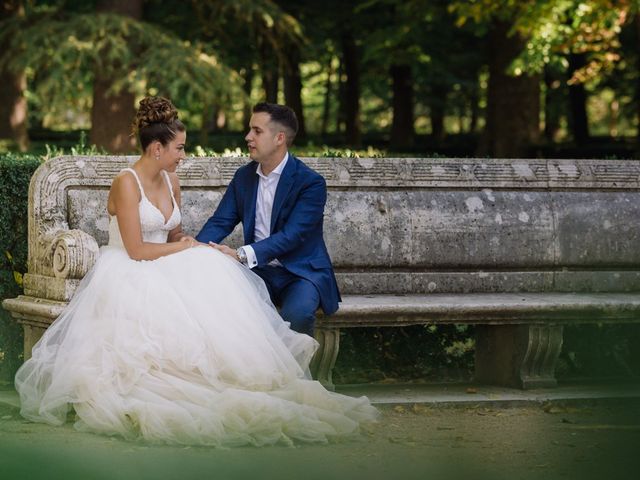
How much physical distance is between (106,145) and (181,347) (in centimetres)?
1146

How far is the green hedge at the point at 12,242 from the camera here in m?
7.72

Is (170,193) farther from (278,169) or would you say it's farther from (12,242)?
(12,242)

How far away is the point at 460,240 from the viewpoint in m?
8.14

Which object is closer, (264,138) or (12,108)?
(264,138)

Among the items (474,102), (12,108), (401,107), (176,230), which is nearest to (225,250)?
(176,230)

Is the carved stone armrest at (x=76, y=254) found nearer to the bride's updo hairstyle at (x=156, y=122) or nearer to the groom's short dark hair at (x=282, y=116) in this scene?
the bride's updo hairstyle at (x=156, y=122)

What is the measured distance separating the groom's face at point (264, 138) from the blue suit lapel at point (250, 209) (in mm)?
161

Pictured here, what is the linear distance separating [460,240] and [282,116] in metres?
1.74

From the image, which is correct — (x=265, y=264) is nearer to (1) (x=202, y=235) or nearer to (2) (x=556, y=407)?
(1) (x=202, y=235)

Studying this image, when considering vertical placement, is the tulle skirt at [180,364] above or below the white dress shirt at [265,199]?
below

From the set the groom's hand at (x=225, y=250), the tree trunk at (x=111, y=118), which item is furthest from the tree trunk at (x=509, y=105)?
the groom's hand at (x=225, y=250)

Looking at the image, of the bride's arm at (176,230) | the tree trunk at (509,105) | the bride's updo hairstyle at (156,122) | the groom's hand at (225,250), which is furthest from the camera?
the tree trunk at (509,105)

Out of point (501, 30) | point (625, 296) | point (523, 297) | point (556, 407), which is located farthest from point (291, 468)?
point (501, 30)

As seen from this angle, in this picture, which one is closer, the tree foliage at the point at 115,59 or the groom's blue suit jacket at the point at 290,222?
the groom's blue suit jacket at the point at 290,222
